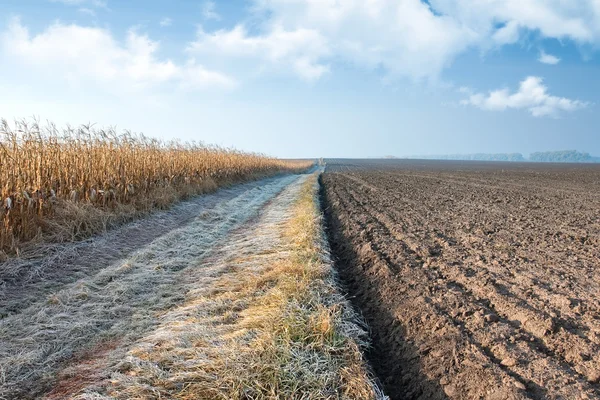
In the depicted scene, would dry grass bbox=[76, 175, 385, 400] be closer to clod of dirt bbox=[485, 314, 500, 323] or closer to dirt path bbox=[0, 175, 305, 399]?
dirt path bbox=[0, 175, 305, 399]

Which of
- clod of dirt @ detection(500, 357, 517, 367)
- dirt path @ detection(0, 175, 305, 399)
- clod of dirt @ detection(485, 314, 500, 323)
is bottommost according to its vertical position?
dirt path @ detection(0, 175, 305, 399)

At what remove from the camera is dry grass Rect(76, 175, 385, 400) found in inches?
99.9

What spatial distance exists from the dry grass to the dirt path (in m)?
0.37

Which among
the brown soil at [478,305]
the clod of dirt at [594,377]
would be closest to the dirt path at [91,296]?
the brown soil at [478,305]

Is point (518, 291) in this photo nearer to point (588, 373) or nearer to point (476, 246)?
point (588, 373)

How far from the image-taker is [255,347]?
Answer: 114 inches

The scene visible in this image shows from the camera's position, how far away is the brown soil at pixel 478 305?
2775mm

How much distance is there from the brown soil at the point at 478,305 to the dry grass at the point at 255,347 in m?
0.41

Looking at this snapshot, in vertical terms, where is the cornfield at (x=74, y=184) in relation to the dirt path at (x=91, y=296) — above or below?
above

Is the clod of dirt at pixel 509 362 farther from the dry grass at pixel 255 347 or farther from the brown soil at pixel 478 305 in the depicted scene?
the dry grass at pixel 255 347

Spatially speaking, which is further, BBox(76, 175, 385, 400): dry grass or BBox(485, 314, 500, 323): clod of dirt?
BBox(485, 314, 500, 323): clod of dirt

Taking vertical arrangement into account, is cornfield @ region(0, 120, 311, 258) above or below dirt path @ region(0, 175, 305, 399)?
above

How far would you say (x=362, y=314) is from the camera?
400 cm

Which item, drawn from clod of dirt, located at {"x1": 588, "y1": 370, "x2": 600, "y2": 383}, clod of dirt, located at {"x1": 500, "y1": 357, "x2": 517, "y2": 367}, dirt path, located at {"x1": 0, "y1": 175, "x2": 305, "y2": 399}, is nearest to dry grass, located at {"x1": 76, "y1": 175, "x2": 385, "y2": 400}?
dirt path, located at {"x1": 0, "y1": 175, "x2": 305, "y2": 399}
